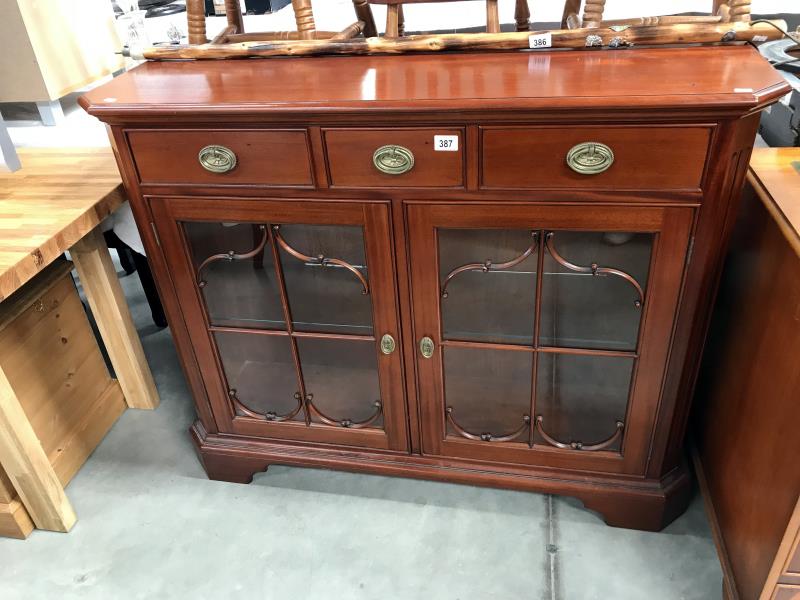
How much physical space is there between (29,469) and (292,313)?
608mm

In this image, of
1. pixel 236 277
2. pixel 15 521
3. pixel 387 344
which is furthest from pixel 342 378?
pixel 15 521

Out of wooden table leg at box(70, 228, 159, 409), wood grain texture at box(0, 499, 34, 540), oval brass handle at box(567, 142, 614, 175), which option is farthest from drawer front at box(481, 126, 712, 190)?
wood grain texture at box(0, 499, 34, 540)

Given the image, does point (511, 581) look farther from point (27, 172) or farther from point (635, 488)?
point (27, 172)

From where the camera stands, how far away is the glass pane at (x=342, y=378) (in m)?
1.27

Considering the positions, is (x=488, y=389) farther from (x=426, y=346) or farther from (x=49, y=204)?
(x=49, y=204)

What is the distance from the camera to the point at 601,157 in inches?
36.5

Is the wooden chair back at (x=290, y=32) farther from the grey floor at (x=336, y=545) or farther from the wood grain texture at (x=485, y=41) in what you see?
the grey floor at (x=336, y=545)

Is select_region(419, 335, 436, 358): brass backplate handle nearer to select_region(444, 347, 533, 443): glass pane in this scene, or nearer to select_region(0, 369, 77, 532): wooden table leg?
select_region(444, 347, 533, 443): glass pane

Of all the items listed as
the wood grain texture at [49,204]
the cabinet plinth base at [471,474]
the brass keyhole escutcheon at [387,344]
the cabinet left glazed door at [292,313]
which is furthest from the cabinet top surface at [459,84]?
the cabinet plinth base at [471,474]

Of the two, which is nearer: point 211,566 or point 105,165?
point 211,566

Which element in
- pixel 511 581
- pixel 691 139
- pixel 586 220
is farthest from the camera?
pixel 511 581

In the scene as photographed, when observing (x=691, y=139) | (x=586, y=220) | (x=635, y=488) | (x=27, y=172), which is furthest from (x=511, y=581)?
(x=27, y=172)

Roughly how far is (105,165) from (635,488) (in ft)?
4.29

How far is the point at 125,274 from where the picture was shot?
217 cm
